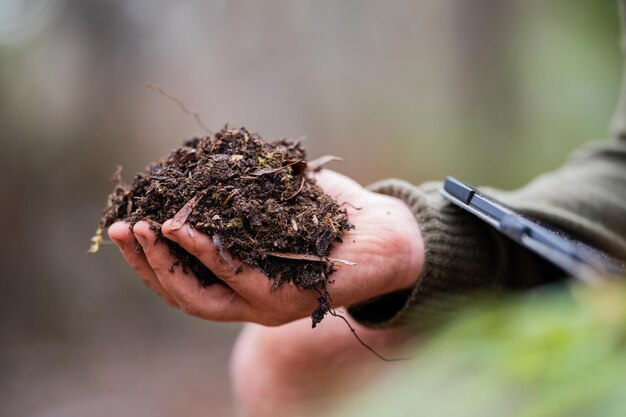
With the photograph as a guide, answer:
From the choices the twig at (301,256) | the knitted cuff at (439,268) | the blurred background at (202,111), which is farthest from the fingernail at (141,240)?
the blurred background at (202,111)

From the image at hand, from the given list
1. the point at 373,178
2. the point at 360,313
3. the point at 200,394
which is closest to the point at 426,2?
the point at 373,178

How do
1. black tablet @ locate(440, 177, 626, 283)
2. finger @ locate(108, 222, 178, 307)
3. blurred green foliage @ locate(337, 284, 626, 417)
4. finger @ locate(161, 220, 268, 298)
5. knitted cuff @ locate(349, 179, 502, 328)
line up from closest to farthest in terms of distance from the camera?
blurred green foliage @ locate(337, 284, 626, 417)
black tablet @ locate(440, 177, 626, 283)
finger @ locate(161, 220, 268, 298)
finger @ locate(108, 222, 178, 307)
knitted cuff @ locate(349, 179, 502, 328)

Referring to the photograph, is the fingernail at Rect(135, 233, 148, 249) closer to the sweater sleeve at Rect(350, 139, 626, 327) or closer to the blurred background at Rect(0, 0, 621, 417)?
the sweater sleeve at Rect(350, 139, 626, 327)

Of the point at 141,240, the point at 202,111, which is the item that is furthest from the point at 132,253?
the point at 202,111

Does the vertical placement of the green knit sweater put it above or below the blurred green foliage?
below

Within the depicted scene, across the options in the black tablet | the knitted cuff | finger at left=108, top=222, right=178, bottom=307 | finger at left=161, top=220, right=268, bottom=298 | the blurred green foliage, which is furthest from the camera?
the knitted cuff

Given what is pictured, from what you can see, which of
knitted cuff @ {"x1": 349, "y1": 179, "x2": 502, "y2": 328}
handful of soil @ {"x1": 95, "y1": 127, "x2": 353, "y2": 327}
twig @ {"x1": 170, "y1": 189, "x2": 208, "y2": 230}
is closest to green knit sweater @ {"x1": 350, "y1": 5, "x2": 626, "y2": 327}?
knitted cuff @ {"x1": 349, "y1": 179, "x2": 502, "y2": 328}

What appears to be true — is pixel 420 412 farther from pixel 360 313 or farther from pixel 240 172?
pixel 360 313

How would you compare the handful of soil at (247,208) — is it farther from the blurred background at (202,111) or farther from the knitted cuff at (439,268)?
the blurred background at (202,111)
